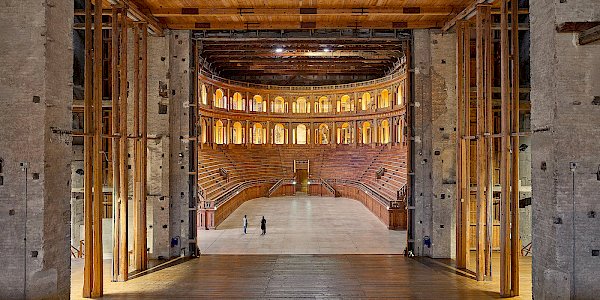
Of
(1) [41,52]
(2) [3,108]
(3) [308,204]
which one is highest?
(1) [41,52]

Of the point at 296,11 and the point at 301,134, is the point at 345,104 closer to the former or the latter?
the point at 301,134

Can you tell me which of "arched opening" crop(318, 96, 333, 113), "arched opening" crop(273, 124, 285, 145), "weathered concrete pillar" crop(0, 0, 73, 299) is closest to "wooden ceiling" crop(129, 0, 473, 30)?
"weathered concrete pillar" crop(0, 0, 73, 299)

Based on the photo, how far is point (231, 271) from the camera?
36.8 ft

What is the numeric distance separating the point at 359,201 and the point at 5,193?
2170 centimetres

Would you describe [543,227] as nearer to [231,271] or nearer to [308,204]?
[231,271]

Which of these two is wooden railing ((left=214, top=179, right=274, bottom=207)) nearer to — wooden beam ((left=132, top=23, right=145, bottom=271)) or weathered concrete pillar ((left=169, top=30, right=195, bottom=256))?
weathered concrete pillar ((left=169, top=30, right=195, bottom=256))

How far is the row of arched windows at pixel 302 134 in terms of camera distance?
31.8 meters

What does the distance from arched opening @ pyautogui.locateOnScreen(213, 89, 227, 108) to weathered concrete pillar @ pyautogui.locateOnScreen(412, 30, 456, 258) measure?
1968 cm

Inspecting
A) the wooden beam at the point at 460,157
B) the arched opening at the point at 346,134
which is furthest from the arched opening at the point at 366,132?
the wooden beam at the point at 460,157

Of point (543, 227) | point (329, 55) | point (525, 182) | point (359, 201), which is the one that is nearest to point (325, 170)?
point (359, 201)

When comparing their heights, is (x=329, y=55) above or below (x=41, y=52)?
above

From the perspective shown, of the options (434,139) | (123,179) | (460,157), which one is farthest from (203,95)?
(460,157)

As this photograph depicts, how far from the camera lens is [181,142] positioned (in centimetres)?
1315

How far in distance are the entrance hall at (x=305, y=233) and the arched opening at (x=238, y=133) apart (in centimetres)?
945
